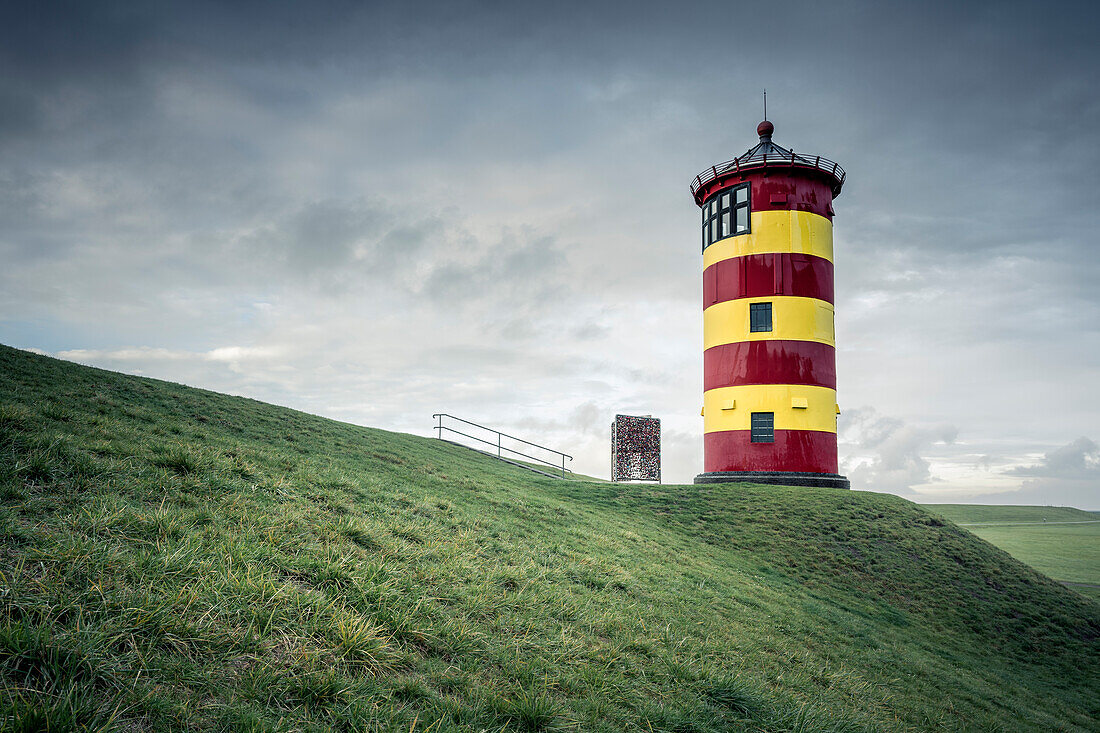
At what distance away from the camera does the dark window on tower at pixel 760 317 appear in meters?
24.6

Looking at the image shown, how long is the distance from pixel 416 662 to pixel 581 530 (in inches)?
291

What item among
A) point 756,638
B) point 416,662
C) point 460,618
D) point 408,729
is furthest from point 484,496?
point 408,729

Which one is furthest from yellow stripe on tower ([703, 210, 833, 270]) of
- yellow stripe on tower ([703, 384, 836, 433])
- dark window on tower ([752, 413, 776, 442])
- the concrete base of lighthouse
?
the concrete base of lighthouse

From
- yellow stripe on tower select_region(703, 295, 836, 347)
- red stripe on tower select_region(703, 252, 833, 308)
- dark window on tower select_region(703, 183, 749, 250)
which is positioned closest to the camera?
yellow stripe on tower select_region(703, 295, 836, 347)

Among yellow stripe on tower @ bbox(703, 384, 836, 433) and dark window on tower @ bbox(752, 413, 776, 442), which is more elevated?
yellow stripe on tower @ bbox(703, 384, 836, 433)

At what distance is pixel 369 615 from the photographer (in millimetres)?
4863

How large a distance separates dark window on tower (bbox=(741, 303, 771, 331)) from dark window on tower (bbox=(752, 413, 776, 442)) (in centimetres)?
383

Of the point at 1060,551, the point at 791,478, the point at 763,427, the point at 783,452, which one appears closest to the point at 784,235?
the point at 763,427

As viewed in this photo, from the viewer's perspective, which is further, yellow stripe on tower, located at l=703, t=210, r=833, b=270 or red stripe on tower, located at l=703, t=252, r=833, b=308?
yellow stripe on tower, located at l=703, t=210, r=833, b=270

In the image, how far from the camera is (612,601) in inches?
292

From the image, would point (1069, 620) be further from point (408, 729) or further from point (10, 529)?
point (10, 529)

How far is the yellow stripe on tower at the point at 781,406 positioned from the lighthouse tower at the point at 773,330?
0.14 ft

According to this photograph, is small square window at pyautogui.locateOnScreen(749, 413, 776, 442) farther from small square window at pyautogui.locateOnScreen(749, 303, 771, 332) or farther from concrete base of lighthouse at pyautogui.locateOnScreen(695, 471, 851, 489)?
small square window at pyautogui.locateOnScreen(749, 303, 771, 332)

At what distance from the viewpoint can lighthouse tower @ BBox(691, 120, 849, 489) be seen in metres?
24.0
